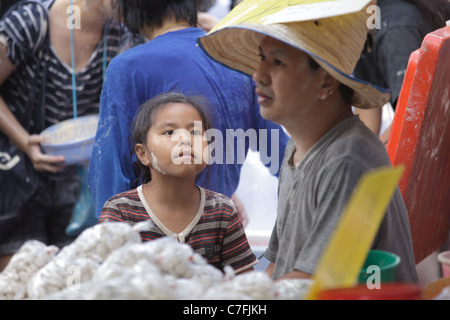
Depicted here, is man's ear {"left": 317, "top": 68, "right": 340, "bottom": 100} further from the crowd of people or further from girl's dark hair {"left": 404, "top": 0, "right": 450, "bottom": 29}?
girl's dark hair {"left": 404, "top": 0, "right": 450, "bottom": 29}

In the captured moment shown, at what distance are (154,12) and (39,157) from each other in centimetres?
115

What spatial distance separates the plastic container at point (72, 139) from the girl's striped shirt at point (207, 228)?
119 cm

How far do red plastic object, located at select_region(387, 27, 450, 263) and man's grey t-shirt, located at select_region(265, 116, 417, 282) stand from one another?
352 mm

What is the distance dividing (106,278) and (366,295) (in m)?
0.39

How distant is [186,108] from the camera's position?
2.09m

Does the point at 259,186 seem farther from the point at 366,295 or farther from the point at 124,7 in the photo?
the point at 366,295

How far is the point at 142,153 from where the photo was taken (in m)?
2.16

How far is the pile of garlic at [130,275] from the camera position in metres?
1.00

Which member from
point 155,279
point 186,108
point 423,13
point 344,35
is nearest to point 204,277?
point 155,279

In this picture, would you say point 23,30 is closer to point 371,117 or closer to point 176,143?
point 176,143

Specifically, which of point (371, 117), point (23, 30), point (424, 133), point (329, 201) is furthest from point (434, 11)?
point (23, 30)

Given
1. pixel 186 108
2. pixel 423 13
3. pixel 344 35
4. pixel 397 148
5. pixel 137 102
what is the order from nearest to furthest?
pixel 344 35
pixel 397 148
pixel 186 108
pixel 137 102
pixel 423 13

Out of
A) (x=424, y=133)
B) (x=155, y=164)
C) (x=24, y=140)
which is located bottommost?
(x=24, y=140)

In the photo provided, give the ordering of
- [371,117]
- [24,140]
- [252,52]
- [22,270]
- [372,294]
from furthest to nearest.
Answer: [24,140], [371,117], [252,52], [22,270], [372,294]
